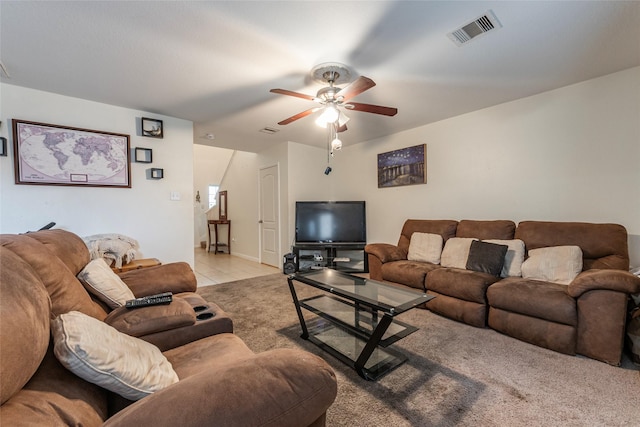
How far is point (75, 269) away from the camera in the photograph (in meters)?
1.55

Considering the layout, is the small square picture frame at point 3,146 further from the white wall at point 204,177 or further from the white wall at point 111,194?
the white wall at point 204,177

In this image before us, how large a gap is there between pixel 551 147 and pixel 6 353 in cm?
410

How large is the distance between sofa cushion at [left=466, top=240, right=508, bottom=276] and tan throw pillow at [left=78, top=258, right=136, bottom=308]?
305 centimetres

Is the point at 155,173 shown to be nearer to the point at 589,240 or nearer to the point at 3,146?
the point at 3,146

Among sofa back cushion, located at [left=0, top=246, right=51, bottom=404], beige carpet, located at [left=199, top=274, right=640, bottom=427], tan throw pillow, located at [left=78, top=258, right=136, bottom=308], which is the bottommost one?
beige carpet, located at [left=199, top=274, right=640, bottom=427]

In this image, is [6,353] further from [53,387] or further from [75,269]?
[75,269]

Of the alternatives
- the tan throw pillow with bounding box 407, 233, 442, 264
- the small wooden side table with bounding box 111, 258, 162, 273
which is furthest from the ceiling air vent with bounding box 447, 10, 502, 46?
the small wooden side table with bounding box 111, 258, 162, 273

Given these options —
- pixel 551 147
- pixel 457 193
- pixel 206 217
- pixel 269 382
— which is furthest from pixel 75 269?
pixel 206 217

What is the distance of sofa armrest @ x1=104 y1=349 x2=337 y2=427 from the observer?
24.5 inches

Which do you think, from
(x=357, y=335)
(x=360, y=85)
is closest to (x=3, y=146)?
(x=360, y=85)

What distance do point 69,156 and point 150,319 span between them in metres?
2.73

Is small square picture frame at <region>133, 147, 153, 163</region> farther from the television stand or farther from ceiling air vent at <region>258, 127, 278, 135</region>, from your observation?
the television stand

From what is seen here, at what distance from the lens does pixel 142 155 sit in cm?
336

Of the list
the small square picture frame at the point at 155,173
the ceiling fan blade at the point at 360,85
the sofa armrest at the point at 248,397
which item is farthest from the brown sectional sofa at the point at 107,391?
the small square picture frame at the point at 155,173
